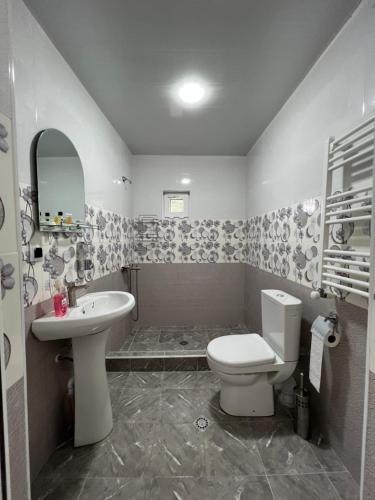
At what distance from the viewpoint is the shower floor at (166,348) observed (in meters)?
2.09

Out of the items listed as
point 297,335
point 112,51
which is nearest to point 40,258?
point 112,51

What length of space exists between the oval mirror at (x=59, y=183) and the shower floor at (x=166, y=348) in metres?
1.35

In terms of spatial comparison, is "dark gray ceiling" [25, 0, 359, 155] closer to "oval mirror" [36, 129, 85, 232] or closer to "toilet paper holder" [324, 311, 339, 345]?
"oval mirror" [36, 129, 85, 232]

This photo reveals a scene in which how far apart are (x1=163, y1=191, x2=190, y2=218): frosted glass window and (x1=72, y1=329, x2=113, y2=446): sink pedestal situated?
6.19 ft

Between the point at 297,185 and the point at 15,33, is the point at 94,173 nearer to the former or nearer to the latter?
the point at 15,33

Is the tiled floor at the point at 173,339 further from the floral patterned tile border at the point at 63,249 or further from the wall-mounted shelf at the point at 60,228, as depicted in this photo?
the wall-mounted shelf at the point at 60,228

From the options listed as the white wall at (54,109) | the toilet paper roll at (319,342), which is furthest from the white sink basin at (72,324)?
the toilet paper roll at (319,342)

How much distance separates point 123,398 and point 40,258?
1.27 m

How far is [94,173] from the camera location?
1.82 metres

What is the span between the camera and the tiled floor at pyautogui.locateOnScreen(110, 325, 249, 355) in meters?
2.31

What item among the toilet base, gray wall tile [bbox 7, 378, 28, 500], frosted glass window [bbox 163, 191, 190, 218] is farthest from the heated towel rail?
frosted glass window [bbox 163, 191, 190, 218]

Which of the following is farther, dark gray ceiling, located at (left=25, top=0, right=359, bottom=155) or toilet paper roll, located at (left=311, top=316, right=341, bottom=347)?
toilet paper roll, located at (left=311, top=316, right=341, bottom=347)

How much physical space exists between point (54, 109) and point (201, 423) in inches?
84.8

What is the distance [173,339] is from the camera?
2590mm
